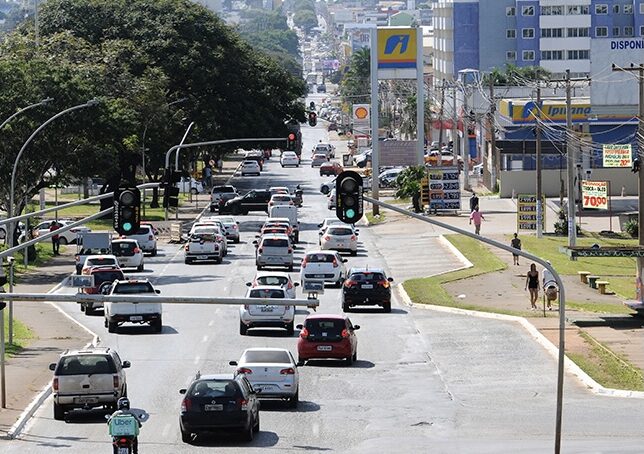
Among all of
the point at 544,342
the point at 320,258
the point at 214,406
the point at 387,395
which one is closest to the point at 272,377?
the point at 387,395

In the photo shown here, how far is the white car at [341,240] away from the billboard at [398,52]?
27754 mm

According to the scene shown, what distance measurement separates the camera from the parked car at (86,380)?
36969 millimetres

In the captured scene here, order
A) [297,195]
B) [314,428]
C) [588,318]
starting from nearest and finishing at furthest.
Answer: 1. [314,428]
2. [588,318]
3. [297,195]

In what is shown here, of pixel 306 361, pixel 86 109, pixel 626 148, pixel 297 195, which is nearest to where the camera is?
pixel 306 361

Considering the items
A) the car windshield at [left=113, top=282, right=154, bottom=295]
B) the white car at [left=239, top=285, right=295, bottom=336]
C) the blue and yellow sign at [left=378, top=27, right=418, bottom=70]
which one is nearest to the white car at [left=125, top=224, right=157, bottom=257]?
the car windshield at [left=113, top=282, right=154, bottom=295]

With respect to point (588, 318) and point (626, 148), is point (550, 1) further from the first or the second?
point (588, 318)

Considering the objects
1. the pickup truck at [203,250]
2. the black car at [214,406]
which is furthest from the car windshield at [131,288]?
the pickup truck at [203,250]

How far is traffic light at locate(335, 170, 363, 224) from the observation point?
30.0m

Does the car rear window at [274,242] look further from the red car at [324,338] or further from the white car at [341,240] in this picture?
the red car at [324,338]

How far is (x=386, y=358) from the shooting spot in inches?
1880

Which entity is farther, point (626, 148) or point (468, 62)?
point (468, 62)

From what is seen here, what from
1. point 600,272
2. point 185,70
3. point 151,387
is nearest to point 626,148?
point 600,272

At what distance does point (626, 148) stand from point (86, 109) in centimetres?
2785

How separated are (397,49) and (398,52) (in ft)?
0.68
